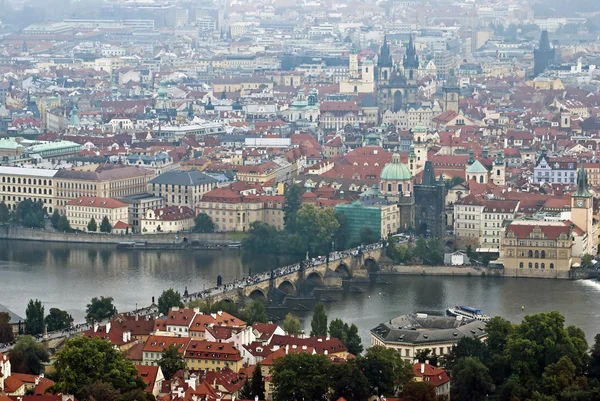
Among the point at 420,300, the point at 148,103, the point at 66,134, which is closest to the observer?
the point at 420,300

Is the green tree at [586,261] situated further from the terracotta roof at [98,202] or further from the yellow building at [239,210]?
the terracotta roof at [98,202]

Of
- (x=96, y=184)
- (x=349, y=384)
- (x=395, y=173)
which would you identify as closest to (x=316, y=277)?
(x=395, y=173)

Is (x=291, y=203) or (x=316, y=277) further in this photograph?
(x=291, y=203)

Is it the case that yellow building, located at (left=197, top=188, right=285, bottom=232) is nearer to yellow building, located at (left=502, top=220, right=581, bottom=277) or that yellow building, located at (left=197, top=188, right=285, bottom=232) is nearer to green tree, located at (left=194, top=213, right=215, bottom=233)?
green tree, located at (left=194, top=213, right=215, bottom=233)

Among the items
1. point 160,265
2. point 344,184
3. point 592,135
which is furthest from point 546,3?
point 160,265

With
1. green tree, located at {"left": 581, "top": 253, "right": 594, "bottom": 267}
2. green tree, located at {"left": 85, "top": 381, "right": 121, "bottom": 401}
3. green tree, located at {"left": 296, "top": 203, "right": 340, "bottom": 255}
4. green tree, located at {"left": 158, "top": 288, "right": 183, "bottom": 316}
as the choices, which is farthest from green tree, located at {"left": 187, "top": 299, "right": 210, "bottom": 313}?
green tree, located at {"left": 581, "top": 253, "right": 594, "bottom": 267}

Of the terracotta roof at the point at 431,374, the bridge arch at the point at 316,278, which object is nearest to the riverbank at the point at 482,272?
the bridge arch at the point at 316,278

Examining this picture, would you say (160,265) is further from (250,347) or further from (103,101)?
(103,101)

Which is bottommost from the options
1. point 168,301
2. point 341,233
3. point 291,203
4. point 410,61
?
point 341,233

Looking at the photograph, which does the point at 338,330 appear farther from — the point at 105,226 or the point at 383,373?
the point at 105,226
